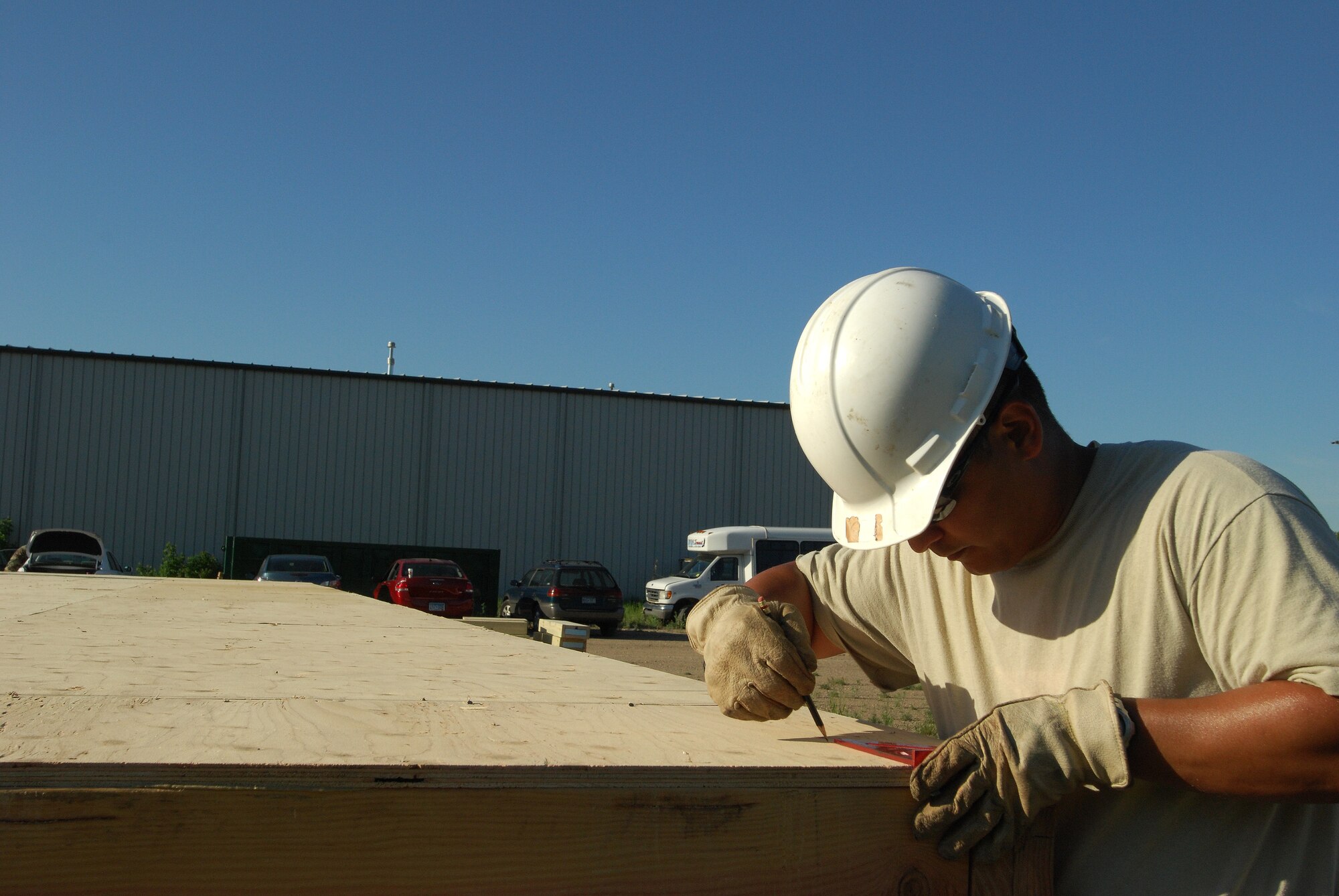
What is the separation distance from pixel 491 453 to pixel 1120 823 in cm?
2549

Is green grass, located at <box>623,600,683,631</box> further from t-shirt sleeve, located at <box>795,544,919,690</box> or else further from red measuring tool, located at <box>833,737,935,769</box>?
red measuring tool, located at <box>833,737,935,769</box>

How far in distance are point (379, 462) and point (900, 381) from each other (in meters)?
25.0

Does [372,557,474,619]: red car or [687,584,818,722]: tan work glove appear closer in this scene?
[687,584,818,722]: tan work glove

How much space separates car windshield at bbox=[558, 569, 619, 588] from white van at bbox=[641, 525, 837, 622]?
2.48 metres

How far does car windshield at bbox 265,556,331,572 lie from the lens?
17656mm

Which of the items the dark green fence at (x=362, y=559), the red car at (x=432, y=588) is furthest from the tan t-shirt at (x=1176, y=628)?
the dark green fence at (x=362, y=559)

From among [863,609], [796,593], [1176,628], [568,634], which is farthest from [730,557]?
[1176,628]

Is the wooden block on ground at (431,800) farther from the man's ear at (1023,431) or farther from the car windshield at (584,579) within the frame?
the car windshield at (584,579)

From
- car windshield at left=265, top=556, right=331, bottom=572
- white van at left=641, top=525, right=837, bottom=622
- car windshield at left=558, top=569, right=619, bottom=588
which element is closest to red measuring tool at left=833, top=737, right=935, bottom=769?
car windshield at left=265, top=556, right=331, bottom=572

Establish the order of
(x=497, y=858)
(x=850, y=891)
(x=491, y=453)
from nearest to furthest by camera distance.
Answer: (x=497, y=858), (x=850, y=891), (x=491, y=453)

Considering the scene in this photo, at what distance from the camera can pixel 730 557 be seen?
2203 cm

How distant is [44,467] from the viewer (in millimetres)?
24016

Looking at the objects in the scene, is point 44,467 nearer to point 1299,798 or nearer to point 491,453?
point 491,453

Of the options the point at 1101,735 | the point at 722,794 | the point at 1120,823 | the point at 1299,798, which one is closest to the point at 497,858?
the point at 722,794
